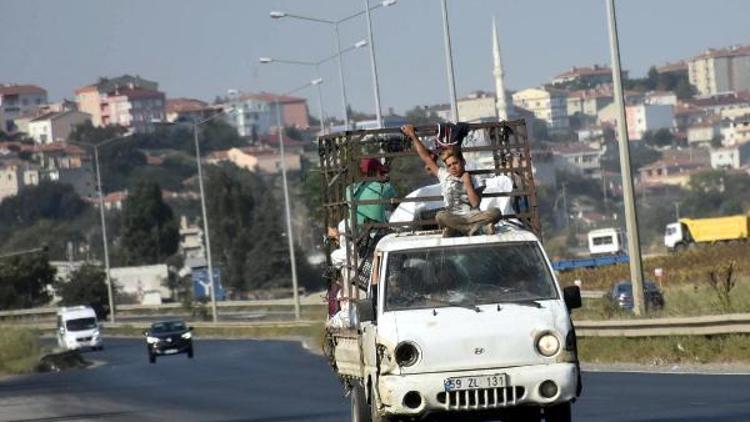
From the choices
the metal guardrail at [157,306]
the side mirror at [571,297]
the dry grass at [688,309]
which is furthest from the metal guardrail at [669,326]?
the metal guardrail at [157,306]

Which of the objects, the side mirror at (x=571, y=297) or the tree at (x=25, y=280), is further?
the tree at (x=25, y=280)

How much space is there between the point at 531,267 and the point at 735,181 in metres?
169

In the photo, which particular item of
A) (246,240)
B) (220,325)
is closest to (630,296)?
(220,325)

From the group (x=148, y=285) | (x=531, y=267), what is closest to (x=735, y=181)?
(x=148, y=285)

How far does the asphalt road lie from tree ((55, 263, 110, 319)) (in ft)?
237

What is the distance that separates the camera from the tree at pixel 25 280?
13275cm

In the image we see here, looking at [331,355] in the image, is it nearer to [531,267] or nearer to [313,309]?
[531,267]

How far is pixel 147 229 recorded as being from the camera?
164m

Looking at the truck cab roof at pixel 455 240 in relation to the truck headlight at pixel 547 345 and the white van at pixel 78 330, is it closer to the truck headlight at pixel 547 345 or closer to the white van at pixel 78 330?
the truck headlight at pixel 547 345

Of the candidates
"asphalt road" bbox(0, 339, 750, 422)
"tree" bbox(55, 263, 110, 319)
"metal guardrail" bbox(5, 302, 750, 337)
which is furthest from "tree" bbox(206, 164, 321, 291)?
"metal guardrail" bbox(5, 302, 750, 337)

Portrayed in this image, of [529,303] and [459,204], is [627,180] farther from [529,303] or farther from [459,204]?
[529,303]

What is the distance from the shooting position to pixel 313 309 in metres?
84.4

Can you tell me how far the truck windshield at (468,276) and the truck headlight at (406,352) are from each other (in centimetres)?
50

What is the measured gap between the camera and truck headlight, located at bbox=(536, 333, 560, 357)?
46.8 ft
